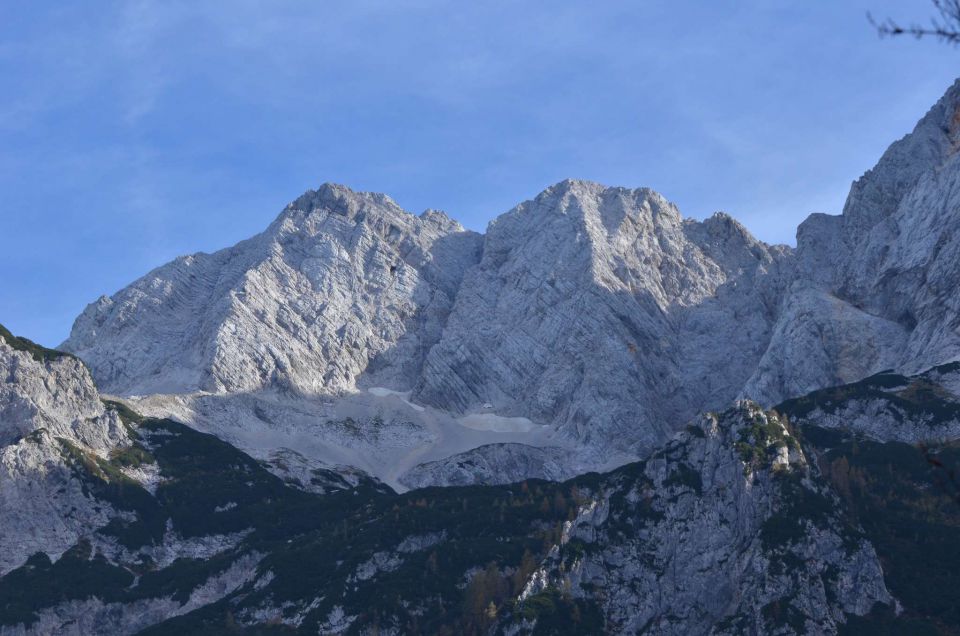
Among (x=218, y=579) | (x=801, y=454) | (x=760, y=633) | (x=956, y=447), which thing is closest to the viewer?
(x=760, y=633)

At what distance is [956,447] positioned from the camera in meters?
Result: 178

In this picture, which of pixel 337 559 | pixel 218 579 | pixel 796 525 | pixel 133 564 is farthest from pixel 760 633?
pixel 133 564

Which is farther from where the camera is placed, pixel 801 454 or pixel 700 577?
pixel 801 454

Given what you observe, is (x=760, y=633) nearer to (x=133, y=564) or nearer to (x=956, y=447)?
(x=956, y=447)

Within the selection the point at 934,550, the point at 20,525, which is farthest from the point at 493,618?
the point at 20,525

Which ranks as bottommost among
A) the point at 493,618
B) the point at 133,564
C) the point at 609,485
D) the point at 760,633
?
the point at 760,633

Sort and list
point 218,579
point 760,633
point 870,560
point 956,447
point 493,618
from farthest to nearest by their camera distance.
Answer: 1. point 218,579
2. point 956,447
3. point 493,618
4. point 870,560
5. point 760,633

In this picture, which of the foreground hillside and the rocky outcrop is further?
the foreground hillside

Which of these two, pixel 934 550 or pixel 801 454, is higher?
pixel 801 454

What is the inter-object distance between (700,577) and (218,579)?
69.8 meters

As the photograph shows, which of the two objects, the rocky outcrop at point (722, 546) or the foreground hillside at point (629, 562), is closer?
the rocky outcrop at point (722, 546)

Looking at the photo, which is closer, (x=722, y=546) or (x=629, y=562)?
(x=722, y=546)

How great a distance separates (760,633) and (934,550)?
26637 millimetres

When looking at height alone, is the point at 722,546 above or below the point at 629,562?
below
